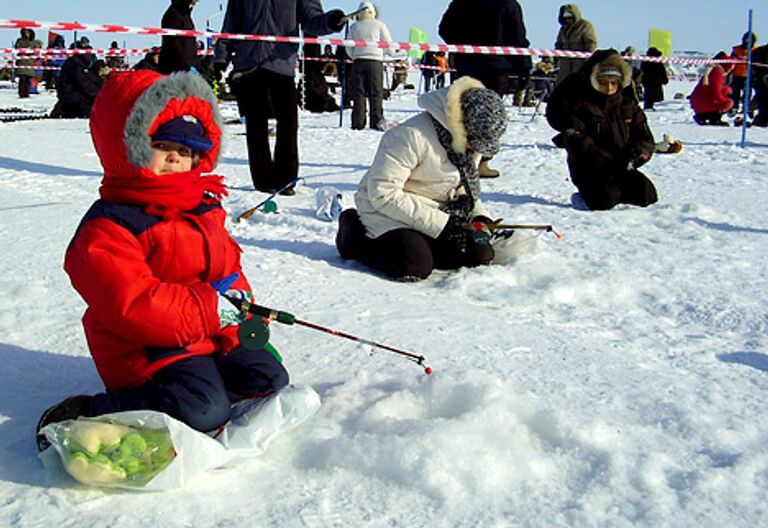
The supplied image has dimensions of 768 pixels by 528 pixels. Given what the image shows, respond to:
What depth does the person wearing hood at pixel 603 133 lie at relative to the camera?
5.23 m

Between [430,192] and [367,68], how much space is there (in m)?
6.65

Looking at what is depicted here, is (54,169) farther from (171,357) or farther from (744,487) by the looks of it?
(744,487)

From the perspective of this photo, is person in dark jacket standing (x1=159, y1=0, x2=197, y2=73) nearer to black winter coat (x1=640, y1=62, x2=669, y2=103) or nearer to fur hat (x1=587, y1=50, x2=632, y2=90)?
fur hat (x1=587, y1=50, x2=632, y2=90)

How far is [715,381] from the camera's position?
245 cm

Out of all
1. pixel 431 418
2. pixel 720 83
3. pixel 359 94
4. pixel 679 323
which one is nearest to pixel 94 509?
pixel 431 418

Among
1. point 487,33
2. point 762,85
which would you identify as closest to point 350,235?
point 487,33

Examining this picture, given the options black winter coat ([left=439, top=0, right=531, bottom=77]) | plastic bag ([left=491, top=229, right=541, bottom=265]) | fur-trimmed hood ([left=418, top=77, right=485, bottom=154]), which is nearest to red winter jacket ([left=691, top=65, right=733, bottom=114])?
black winter coat ([left=439, top=0, right=531, bottom=77])

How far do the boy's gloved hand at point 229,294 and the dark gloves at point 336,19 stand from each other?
3.44m

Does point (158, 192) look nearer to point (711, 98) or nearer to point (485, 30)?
point (485, 30)

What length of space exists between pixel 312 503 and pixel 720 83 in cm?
1227

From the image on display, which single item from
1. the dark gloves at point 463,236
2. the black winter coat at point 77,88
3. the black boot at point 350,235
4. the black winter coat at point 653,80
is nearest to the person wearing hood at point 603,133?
the dark gloves at point 463,236

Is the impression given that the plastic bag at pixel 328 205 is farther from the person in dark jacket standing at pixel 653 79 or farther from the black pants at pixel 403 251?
the person in dark jacket standing at pixel 653 79

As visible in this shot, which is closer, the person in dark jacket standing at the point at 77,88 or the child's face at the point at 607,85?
the child's face at the point at 607,85

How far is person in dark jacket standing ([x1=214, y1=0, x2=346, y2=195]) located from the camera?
5.21 m
